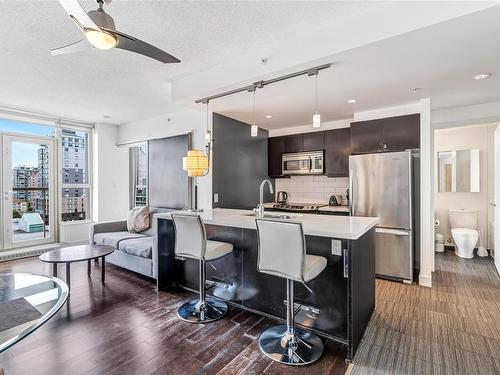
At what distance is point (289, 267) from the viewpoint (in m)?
1.93

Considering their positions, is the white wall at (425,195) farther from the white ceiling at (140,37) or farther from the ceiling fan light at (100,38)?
the ceiling fan light at (100,38)

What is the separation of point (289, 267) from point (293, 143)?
3522 mm

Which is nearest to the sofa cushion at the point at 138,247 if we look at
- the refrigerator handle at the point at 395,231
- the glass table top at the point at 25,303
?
the glass table top at the point at 25,303

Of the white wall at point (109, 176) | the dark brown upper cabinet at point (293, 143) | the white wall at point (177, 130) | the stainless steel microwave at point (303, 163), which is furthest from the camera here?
the white wall at point (109, 176)

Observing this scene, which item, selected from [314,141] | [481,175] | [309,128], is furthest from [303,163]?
[481,175]

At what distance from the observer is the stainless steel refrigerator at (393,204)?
137 inches

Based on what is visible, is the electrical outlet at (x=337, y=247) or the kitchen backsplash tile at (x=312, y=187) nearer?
the electrical outlet at (x=337, y=247)

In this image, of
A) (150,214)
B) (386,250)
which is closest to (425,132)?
(386,250)

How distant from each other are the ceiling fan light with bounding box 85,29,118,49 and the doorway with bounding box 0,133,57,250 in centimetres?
450

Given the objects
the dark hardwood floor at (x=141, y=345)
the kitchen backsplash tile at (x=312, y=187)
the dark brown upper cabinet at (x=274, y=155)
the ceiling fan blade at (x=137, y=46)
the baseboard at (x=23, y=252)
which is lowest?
the dark hardwood floor at (x=141, y=345)

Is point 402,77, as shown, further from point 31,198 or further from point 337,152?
point 31,198

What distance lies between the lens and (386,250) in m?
3.63

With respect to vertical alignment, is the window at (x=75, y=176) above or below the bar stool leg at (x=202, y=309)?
above

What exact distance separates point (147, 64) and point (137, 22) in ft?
2.54
